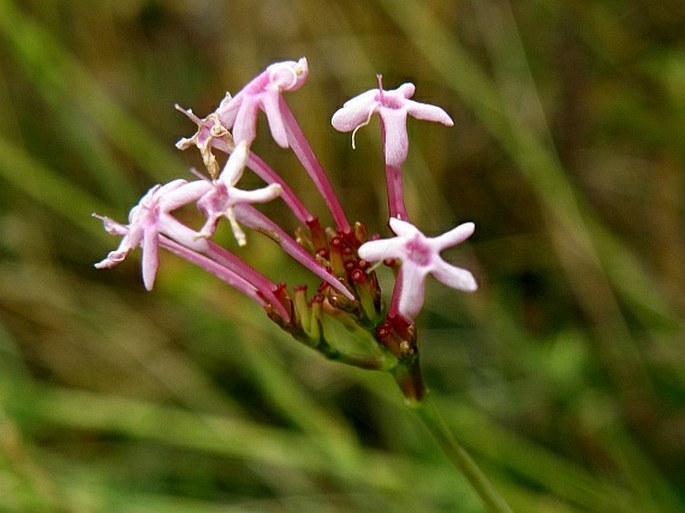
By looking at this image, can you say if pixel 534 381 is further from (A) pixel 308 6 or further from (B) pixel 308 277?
(A) pixel 308 6

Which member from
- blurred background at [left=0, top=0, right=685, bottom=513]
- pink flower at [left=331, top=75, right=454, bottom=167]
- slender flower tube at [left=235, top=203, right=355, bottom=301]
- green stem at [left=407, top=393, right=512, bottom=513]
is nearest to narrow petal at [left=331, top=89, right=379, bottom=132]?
pink flower at [left=331, top=75, right=454, bottom=167]

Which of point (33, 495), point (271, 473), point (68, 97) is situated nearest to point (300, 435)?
point (271, 473)

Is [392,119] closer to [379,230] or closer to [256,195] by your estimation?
[256,195]

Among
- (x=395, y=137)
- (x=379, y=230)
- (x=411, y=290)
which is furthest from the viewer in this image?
(x=379, y=230)

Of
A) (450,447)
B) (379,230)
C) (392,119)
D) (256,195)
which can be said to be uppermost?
(379,230)

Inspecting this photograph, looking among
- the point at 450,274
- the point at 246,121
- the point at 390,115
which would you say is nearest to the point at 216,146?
the point at 246,121

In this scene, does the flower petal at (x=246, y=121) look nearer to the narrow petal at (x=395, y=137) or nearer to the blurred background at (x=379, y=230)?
the narrow petal at (x=395, y=137)
